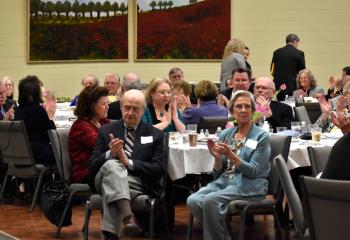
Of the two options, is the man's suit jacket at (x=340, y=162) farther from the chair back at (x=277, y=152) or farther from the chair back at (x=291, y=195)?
the chair back at (x=277, y=152)

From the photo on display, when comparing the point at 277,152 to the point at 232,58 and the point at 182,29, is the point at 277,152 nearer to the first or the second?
the point at 232,58

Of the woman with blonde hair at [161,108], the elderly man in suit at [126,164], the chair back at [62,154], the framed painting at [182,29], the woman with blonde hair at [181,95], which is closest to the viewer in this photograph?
the elderly man in suit at [126,164]

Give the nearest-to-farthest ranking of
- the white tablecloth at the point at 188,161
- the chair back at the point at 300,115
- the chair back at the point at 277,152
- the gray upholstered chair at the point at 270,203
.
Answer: the gray upholstered chair at the point at 270,203, the chair back at the point at 277,152, the white tablecloth at the point at 188,161, the chair back at the point at 300,115

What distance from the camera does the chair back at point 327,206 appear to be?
3.53 metres

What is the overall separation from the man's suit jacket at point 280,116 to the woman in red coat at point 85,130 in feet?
6.30

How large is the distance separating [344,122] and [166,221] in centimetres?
201

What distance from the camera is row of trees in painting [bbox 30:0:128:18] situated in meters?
14.4

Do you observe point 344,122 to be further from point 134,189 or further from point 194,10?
point 194,10

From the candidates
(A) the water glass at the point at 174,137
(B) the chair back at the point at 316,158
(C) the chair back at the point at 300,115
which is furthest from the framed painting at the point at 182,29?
(B) the chair back at the point at 316,158

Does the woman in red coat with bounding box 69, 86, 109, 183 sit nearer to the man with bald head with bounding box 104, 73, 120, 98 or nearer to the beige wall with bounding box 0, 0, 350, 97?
the man with bald head with bounding box 104, 73, 120, 98

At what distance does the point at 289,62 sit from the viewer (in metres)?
14.6

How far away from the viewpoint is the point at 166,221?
679 cm

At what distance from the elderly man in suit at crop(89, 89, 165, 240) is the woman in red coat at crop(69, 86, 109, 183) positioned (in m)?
0.38

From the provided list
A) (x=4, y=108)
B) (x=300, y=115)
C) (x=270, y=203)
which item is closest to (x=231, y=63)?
(x=4, y=108)
